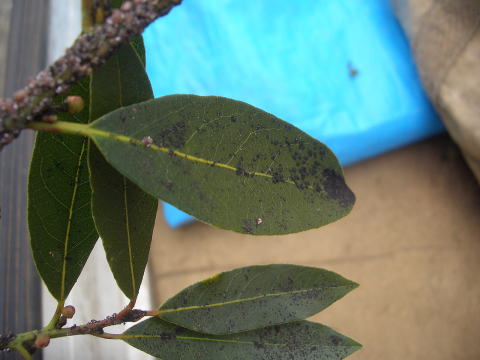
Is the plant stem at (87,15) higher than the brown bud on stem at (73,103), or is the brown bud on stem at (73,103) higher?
the plant stem at (87,15)

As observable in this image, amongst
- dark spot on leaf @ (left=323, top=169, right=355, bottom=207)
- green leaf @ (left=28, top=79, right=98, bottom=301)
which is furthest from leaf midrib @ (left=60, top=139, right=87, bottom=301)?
dark spot on leaf @ (left=323, top=169, right=355, bottom=207)

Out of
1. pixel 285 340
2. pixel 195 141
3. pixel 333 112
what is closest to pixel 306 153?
pixel 195 141

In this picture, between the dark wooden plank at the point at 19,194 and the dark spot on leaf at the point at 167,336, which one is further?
the dark wooden plank at the point at 19,194

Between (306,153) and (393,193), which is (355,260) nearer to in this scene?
(393,193)

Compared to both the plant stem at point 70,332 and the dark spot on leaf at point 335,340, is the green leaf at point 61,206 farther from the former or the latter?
the dark spot on leaf at point 335,340

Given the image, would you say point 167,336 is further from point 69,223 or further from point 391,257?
point 391,257

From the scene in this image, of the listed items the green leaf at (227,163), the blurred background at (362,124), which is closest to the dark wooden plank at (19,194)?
the blurred background at (362,124)
